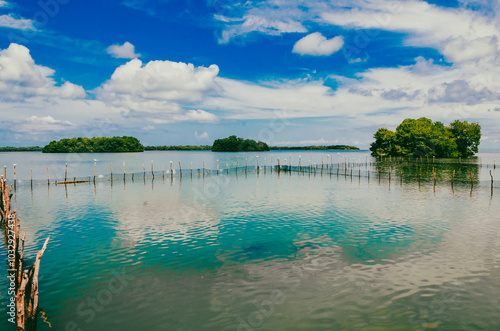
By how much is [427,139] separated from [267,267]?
108 metres

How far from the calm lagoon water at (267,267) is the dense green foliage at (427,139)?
262 feet

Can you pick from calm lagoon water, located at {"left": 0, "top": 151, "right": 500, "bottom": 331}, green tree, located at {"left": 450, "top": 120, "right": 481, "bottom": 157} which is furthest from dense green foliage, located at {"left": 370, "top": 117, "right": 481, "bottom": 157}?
calm lagoon water, located at {"left": 0, "top": 151, "right": 500, "bottom": 331}

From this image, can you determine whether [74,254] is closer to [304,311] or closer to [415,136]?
[304,311]

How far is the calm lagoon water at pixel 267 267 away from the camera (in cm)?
1177

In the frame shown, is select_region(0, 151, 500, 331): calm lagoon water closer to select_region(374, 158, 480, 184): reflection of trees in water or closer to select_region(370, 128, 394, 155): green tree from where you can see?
select_region(374, 158, 480, 184): reflection of trees in water

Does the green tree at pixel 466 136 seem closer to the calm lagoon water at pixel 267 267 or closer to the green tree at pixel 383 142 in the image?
the green tree at pixel 383 142

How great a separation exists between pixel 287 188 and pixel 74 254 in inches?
1320

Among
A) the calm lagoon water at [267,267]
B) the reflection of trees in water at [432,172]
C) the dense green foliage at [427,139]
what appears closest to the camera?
the calm lagoon water at [267,267]

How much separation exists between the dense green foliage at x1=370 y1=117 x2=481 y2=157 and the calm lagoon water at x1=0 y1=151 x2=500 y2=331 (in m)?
79.9

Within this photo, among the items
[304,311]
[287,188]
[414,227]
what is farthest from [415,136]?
[304,311]

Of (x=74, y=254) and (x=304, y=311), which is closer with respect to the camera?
(x=304, y=311)

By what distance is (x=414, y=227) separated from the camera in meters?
23.9

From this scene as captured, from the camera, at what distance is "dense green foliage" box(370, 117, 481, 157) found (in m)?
104

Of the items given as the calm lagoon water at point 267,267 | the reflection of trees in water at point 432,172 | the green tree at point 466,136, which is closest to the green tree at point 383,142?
the reflection of trees in water at point 432,172
